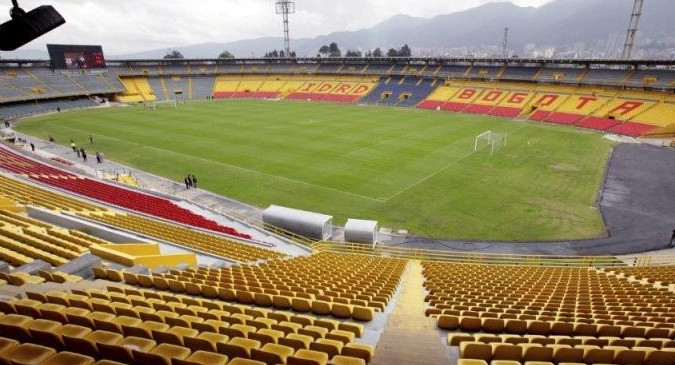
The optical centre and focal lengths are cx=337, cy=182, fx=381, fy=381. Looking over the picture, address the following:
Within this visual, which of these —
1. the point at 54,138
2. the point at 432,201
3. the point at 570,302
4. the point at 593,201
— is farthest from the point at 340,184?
the point at 54,138

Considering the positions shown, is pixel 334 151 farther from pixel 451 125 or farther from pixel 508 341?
pixel 508 341

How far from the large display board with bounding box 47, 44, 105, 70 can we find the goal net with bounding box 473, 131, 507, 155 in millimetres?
67652

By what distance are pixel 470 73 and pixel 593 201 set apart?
163 ft

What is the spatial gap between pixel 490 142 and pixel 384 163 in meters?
14.1

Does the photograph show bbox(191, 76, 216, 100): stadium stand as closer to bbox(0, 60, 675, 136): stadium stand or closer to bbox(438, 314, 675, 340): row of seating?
bbox(0, 60, 675, 136): stadium stand

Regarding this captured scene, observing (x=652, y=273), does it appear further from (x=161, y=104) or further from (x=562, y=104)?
(x=161, y=104)

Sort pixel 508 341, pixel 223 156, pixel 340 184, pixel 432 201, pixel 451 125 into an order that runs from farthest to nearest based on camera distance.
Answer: pixel 451 125, pixel 223 156, pixel 340 184, pixel 432 201, pixel 508 341

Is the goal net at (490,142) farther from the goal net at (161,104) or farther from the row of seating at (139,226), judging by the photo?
the goal net at (161,104)

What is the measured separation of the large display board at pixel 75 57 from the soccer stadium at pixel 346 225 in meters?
0.68

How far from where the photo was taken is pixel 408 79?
75.3m

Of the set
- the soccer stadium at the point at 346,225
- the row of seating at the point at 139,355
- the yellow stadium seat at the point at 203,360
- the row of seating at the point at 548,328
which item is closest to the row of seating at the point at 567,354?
the soccer stadium at the point at 346,225

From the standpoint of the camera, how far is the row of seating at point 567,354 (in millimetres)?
5145

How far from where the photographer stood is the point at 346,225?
19469 mm

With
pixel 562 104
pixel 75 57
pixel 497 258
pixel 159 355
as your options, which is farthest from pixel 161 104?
pixel 159 355
